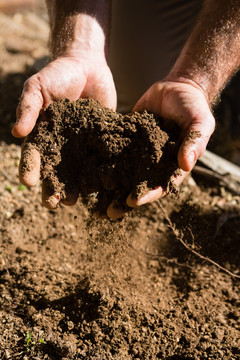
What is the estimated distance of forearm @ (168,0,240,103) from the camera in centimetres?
219

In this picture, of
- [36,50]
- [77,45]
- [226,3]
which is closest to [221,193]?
[226,3]

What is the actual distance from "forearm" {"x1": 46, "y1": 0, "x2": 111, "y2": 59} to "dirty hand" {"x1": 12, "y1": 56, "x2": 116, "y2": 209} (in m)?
0.12

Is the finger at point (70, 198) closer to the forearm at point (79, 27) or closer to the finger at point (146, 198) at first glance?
the finger at point (146, 198)

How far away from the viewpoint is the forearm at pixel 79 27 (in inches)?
91.2

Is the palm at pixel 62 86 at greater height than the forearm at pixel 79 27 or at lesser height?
lesser

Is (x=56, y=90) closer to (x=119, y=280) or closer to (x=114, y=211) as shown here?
(x=114, y=211)

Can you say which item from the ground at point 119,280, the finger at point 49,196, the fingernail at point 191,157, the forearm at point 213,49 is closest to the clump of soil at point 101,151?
the finger at point 49,196

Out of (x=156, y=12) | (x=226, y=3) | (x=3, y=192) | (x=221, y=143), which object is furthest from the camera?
(x=221, y=143)

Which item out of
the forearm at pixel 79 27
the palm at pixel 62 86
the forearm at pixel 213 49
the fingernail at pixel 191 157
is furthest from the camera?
the forearm at pixel 79 27

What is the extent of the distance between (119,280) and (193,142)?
0.98m

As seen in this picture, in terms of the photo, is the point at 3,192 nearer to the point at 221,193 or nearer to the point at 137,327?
the point at 137,327

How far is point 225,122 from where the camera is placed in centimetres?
388

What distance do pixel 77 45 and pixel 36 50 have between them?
113 inches

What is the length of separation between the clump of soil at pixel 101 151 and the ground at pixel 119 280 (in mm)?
298
